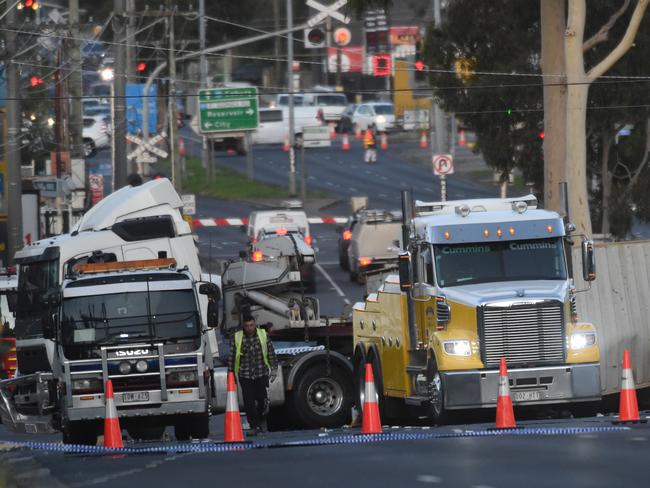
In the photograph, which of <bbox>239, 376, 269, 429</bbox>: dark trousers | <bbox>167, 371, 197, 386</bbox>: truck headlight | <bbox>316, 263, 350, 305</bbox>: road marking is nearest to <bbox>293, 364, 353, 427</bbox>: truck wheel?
<bbox>239, 376, 269, 429</bbox>: dark trousers

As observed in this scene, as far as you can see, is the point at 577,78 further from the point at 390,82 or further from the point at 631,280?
the point at 390,82

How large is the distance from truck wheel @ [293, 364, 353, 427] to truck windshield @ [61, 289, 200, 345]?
8.56 ft

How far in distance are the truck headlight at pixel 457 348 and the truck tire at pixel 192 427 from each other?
3466 millimetres

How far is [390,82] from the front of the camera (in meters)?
109

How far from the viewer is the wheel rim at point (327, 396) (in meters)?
23.7

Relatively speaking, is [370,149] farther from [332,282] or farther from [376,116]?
[332,282]

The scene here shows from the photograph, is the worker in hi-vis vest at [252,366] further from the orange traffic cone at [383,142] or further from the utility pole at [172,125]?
the orange traffic cone at [383,142]

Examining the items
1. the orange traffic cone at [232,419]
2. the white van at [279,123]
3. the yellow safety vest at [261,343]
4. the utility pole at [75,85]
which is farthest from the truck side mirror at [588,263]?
the white van at [279,123]

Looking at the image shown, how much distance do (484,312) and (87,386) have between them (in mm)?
5014

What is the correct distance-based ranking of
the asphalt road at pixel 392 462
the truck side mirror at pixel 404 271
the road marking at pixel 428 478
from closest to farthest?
the road marking at pixel 428 478 < the asphalt road at pixel 392 462 < the truck side mirror at pixel 404 271

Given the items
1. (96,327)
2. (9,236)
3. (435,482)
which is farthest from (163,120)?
(435,482)

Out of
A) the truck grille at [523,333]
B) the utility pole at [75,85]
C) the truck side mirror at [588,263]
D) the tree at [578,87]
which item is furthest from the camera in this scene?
the utility pole at [75,85]

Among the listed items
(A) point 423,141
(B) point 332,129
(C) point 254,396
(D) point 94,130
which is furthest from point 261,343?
(B) point 332,129

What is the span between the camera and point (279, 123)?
88.4 meters
